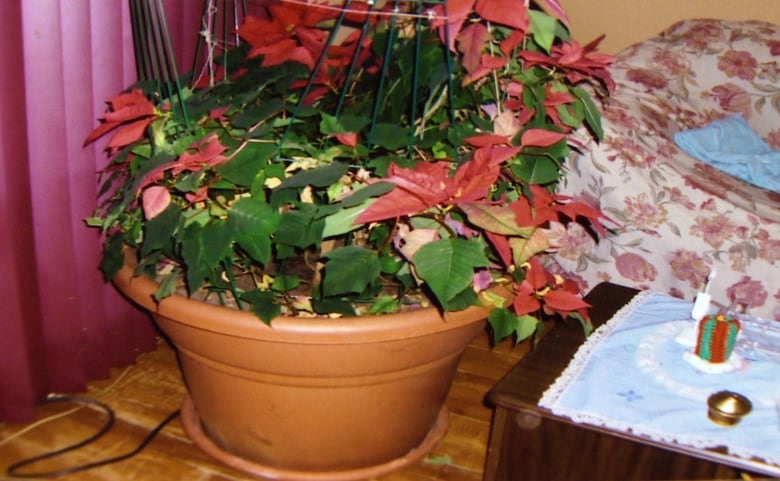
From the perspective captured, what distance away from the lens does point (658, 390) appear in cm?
92

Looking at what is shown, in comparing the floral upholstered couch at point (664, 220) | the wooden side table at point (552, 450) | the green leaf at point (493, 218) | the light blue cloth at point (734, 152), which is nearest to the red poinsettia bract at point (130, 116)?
the green leaf at point (493, 218)

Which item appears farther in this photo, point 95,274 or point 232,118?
point 95,274

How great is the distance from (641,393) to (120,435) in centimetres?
89

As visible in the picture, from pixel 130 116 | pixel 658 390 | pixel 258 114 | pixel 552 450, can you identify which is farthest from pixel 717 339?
pixel 130 116

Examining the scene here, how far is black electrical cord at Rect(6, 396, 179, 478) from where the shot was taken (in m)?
1.20

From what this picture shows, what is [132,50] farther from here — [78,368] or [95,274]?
[78,368]

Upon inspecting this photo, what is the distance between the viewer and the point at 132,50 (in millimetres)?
1383

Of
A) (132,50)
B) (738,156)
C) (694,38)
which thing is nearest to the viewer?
(132,50)

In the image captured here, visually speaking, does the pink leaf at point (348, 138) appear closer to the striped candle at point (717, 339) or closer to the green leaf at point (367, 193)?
the green leaf at point (367, 193)

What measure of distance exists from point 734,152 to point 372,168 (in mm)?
1263

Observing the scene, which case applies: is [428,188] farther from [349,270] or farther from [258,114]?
[258,114]

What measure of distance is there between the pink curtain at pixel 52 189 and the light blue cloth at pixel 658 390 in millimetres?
886

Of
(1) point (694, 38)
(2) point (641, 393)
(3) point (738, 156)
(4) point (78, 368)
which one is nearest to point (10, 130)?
(4) point (78, 368)

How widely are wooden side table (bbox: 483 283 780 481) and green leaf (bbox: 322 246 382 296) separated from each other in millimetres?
206
